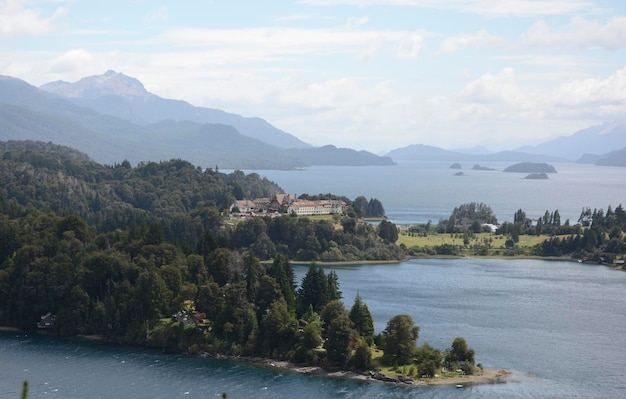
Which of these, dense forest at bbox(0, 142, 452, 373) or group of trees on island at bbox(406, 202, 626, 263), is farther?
group of trees on island at bbox(406, 202, 626, 263)

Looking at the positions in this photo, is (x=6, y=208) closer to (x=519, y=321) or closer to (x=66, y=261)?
(x=66, y=261)

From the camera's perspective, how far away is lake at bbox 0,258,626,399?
35781mm

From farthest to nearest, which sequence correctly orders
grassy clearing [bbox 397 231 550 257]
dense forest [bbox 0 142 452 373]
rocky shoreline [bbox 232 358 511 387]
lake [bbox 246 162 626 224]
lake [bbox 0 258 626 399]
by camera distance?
lake [bbox 246 162 626 224] → grassy clearing [bbox 397 231 550 257] → dense forest [bbox 0 142 452 373] → rocky shoreline [bbox 232 358 511 387] → lake [bbox 0 258 626 399]

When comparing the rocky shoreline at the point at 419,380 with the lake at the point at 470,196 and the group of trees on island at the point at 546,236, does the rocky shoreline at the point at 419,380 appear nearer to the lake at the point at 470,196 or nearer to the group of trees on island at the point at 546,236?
the group of trees on island at the point at 546,236

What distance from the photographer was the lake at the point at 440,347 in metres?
35.8

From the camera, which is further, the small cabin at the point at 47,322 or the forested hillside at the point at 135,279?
the small cabin at the point at 47,322

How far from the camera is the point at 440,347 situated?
136 feet

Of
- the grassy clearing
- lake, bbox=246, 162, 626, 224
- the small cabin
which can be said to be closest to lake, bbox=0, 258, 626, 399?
A: the small cabin

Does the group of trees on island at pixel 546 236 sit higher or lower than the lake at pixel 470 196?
lower

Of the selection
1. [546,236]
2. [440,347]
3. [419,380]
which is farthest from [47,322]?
[546,236]

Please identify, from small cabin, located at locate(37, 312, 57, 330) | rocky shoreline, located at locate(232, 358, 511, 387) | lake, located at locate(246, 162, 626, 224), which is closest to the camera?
rocky shoreline, located at locate(232, 358, 511, 387)

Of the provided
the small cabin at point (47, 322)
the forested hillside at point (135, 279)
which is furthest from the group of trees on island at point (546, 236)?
the small cabin at point (47, 322)

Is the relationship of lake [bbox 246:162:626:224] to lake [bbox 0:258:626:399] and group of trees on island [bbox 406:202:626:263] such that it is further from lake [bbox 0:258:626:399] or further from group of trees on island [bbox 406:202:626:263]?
lake [bbox 0:258:626:399]

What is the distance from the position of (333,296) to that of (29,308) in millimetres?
15532
